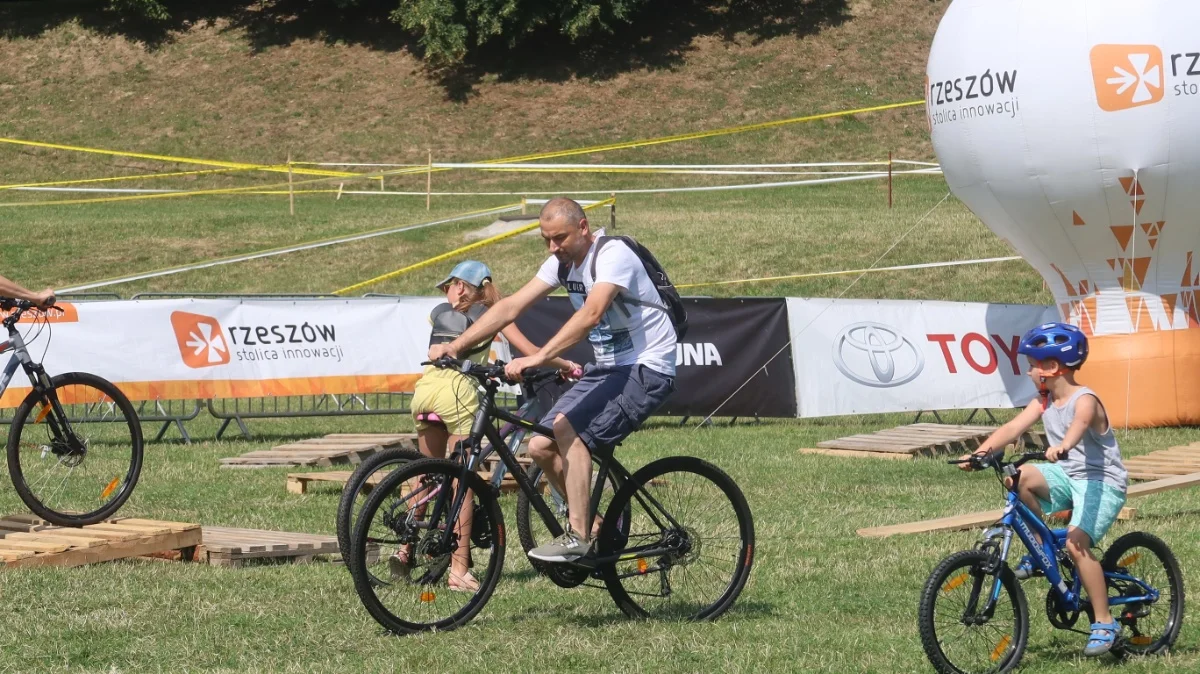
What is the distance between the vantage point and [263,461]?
43.4ft

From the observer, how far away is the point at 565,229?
6.93 m

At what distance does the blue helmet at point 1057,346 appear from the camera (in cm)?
616

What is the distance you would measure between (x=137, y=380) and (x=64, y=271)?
43.0 ft

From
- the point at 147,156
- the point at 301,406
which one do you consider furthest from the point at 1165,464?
the point at 147,156

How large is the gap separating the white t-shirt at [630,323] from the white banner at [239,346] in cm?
908

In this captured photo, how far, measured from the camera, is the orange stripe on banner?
595 inches

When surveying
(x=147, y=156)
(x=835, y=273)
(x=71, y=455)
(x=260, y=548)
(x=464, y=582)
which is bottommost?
(x=147, y=156)

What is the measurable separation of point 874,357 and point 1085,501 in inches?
413

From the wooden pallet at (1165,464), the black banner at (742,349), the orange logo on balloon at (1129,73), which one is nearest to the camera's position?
the wooden pallet at (1165,464)

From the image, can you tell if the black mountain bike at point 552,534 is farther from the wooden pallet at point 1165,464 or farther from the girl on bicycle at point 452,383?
the wooden pallet at point 1165,464

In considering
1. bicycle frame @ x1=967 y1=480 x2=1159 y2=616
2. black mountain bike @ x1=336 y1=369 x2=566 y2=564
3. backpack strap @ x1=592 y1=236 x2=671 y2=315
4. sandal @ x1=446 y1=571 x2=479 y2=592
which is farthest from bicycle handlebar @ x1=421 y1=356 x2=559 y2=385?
bicycle frame @ x1=967 y1=480 x2=1159 y2=616

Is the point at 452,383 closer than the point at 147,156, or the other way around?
the point at 452,383

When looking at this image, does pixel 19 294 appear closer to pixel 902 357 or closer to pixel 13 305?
pixel 13 305

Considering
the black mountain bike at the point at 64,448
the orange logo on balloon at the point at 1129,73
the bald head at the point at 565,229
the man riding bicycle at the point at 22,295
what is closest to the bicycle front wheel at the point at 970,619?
the bald head at the point at 565,229
